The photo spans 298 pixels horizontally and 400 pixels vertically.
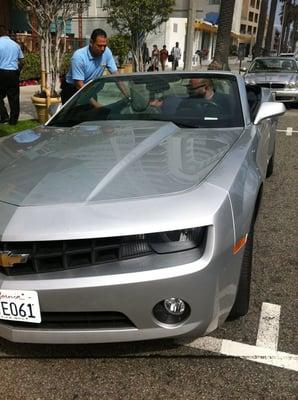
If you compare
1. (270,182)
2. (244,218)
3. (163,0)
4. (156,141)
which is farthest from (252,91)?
(163,0)

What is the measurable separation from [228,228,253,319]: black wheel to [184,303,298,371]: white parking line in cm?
16

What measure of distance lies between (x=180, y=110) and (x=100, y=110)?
2.23 ft

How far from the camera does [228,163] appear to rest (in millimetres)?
2619

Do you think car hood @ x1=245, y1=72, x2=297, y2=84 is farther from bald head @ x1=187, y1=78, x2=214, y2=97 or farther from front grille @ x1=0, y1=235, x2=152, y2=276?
front grille @ x1=0, y1=235, x2=152, y2=276

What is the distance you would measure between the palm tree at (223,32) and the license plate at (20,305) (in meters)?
14.3

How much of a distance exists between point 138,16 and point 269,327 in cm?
1457

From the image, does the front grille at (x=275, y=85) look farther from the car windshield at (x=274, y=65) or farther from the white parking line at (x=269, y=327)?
the white parking line at (x=269, y=327)

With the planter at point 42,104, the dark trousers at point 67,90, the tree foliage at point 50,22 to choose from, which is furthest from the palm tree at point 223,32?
the dark trousers at point 67,90

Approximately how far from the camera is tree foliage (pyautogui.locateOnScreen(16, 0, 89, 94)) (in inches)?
327

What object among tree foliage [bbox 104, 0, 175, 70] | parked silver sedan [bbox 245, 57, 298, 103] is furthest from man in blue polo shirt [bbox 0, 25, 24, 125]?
tree foliage [bbox 104, 0, 175, 70]

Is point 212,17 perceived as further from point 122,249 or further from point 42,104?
point 122,249

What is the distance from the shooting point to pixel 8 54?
26.8 ft

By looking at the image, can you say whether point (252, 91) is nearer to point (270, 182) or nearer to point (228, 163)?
point (270, 182)

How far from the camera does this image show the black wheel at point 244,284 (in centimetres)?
248
